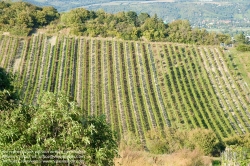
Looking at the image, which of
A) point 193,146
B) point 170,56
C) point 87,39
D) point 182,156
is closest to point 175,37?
point 170,56

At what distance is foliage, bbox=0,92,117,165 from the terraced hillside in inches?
758

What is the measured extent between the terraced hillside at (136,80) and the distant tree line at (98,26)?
175 cm

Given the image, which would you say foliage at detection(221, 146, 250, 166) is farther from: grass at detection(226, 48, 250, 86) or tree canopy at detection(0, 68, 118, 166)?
grass at detection(226, 48, 250, 86)

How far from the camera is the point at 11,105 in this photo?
13352mm

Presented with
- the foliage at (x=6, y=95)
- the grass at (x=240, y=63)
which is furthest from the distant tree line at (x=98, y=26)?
the foliage at (x=6, y=95)

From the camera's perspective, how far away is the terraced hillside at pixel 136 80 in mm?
35522

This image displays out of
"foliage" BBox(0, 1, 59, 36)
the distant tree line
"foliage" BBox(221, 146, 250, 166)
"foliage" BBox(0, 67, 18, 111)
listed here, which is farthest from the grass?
"foliage" BBox(0, 67, 18, 111)

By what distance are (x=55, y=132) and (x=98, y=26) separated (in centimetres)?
4461

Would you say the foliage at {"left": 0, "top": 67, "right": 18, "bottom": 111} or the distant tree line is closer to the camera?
the foliage at {"left": 0, "top": 67, "right": 18, "bottom": 111}

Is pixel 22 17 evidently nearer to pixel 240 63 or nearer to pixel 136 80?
pixel 136 80

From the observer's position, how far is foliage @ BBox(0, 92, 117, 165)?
10.7 metres

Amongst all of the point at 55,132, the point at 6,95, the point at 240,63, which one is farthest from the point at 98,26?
the point at 55,132

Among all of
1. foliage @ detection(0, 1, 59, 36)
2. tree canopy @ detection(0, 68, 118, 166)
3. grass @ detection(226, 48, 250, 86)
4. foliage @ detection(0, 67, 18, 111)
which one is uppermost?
tree canopy @ detection(0, 68, 118, 166)

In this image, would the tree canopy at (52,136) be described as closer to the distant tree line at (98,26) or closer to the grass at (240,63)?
the grass at (240,63)
